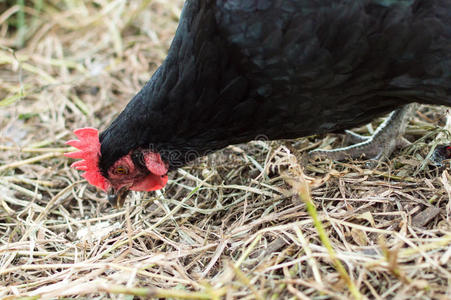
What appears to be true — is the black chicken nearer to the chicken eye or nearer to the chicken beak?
the chicken eye

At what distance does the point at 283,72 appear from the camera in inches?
77.7

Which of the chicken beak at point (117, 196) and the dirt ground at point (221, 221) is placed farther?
the chicken beak at point (117, 196)

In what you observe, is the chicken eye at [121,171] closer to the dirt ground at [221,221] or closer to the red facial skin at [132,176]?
the red facial skin at [132,176]

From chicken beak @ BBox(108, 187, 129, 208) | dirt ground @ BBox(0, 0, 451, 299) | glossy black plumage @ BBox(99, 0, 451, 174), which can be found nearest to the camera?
dirt ground @ BBox(0, 0, 451, 299)

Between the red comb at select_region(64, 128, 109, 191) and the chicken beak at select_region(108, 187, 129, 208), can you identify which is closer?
the red comb at select_region(64, 128, 109, 191)

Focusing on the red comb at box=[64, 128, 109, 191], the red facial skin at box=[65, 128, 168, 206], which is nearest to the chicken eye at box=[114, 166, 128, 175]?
the red facial skin at box=[65, 128, 168, 206]

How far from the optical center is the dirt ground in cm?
168

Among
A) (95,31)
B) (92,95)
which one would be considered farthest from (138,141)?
(95,31)

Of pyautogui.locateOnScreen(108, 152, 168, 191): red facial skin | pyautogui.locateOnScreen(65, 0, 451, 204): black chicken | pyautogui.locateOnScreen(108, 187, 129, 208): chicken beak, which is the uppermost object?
pyautogui.locateOnScreen(65, 0, 451, 204): black chicken

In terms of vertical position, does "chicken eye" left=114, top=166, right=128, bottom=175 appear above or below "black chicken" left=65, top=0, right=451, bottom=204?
below

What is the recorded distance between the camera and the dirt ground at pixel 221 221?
1.68 m

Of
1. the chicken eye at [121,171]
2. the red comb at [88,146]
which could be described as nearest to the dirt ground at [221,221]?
the chicken eye at [121,171]

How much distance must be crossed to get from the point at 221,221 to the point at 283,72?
91cm

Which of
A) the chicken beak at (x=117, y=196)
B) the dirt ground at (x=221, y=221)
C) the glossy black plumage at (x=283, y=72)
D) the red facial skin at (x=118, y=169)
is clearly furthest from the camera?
the chicken beak at (x=117, y=196)
